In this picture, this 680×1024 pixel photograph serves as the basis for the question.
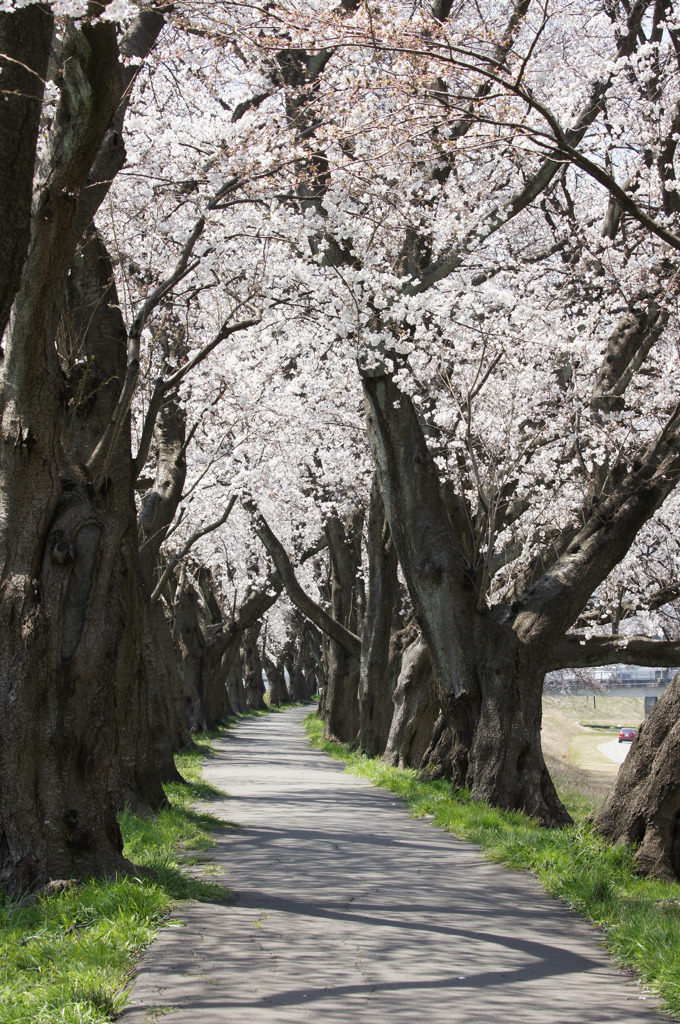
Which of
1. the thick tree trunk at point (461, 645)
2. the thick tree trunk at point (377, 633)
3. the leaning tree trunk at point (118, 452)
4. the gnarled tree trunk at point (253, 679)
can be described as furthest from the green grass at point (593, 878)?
the gnarled tree trunk at point (253, 679)

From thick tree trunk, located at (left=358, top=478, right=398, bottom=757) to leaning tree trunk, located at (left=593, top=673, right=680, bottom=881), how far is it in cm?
973

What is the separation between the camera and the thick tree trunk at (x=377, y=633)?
56.4 ft

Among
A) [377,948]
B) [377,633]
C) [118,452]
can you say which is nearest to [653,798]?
[377,948]

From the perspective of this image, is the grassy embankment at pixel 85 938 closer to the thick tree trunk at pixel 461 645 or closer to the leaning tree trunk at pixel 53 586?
the leaning tree trunk at pixel 53 586

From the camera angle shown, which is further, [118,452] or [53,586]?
[118,452]

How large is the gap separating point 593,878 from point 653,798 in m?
0.88

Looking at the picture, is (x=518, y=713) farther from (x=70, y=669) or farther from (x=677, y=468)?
(x=70, y=669)

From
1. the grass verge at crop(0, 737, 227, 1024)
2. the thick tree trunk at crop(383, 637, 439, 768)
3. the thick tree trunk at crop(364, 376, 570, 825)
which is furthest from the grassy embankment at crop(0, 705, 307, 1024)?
the thick tree trunk at crop(383, 637, 439, 768)

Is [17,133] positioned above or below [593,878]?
above

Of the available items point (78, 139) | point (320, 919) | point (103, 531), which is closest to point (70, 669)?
point (103, 531)

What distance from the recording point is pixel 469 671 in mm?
10234

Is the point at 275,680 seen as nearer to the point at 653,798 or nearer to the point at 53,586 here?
the point at 653,798

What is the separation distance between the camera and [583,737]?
60969 mm

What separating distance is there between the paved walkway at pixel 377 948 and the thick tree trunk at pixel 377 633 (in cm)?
875
